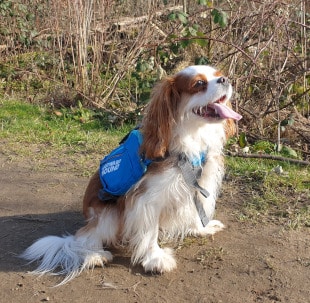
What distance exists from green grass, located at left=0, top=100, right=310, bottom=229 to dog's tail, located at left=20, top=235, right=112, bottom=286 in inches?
47.7

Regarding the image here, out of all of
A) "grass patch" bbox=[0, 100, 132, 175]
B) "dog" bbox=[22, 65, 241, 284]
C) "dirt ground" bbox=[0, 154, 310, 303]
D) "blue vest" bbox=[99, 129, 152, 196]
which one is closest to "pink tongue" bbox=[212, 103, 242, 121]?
"dog" bbox=[22, 65, 241, 284]

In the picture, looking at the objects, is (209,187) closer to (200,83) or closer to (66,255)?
(200,83)

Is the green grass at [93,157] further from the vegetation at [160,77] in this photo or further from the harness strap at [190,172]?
the harness strap at [190,172]

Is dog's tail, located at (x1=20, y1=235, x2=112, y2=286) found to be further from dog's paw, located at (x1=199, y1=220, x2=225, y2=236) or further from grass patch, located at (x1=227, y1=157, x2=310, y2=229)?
grass patch, located at (x1=227, y1=157, x2=310, y2=229)

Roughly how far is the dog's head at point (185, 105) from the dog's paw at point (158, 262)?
0.64 metres

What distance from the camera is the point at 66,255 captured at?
337cm

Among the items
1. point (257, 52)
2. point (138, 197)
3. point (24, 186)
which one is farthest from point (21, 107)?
point (138, 197)

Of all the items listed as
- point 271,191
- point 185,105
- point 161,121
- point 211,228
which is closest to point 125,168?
point 161,121

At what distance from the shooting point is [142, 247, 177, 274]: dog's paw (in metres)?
3.27

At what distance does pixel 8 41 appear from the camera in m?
8.69

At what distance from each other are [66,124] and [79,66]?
99 cm

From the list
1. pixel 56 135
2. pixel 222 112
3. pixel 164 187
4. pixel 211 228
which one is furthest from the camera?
pixel 56 135

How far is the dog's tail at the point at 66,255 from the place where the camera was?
3303mm

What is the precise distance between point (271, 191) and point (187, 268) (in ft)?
4.37
